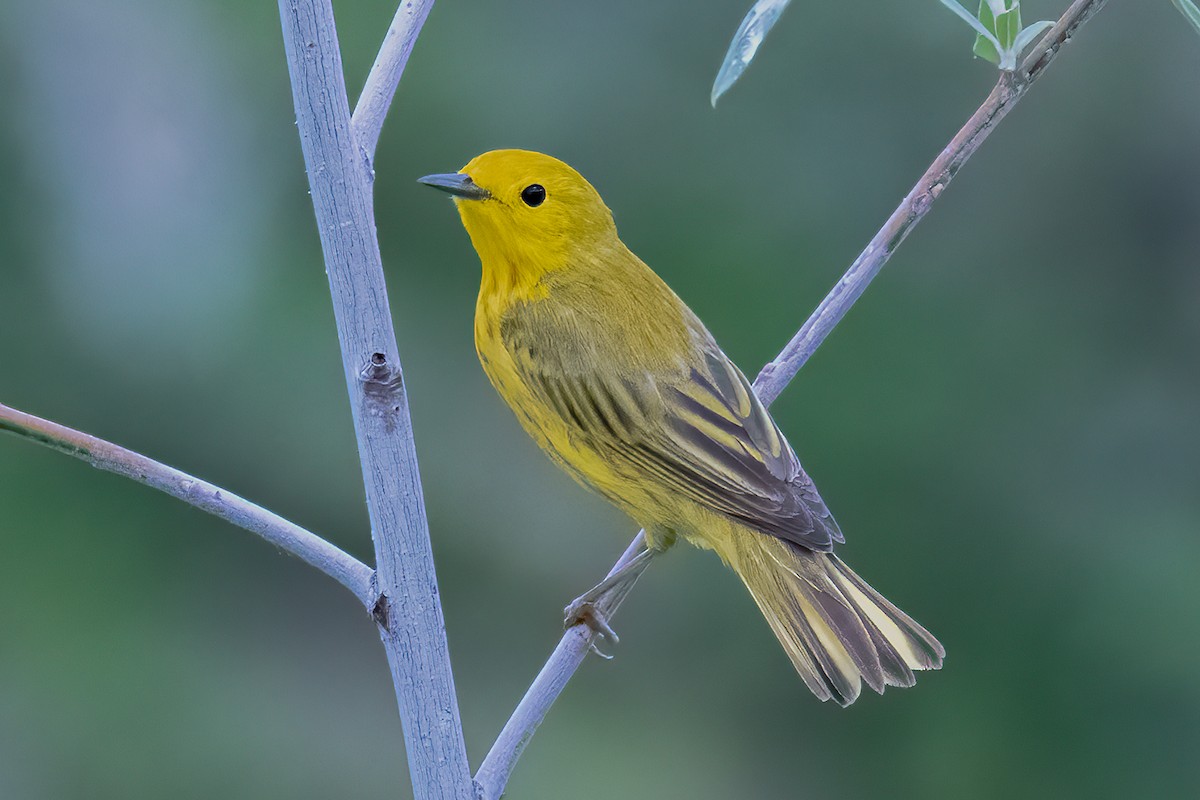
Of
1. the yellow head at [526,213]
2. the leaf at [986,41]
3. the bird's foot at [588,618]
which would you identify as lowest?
the bird's foot at [588,618]

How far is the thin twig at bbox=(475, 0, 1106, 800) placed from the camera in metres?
1.66

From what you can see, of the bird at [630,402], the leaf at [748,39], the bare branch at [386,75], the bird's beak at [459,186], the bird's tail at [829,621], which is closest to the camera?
the leaf at [748,39]

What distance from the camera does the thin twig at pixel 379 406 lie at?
4.42ft

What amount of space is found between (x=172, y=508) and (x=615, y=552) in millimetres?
1337

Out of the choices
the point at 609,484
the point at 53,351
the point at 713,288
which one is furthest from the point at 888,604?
the point at 53,351

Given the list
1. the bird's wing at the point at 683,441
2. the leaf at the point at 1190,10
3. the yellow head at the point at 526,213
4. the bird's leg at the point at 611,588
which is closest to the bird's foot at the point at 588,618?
the bird's leg at the point at 611,588

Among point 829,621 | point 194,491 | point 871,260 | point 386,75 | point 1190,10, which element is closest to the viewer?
point 194,491

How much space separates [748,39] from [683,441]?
1023mm

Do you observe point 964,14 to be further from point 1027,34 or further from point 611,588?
point 611,588

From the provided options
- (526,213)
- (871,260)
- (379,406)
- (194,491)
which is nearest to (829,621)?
(871,260)

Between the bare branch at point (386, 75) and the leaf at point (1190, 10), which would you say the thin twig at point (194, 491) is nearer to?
the bare branch at point (386, 75)

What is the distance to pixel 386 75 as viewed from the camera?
1.63 m

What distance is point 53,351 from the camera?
387cm

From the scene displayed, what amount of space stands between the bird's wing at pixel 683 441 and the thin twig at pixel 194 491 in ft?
2.91
